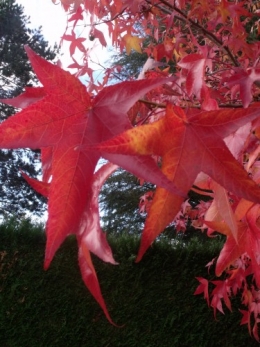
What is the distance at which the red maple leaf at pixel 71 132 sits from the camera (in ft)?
1.61

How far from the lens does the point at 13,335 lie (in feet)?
12.6

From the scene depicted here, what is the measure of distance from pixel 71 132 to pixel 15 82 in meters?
14.2

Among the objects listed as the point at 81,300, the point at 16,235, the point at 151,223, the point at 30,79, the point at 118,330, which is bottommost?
the point at 151,223

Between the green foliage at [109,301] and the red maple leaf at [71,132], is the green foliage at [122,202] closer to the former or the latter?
the green foliage at [109,301]

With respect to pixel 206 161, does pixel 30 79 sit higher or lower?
higher

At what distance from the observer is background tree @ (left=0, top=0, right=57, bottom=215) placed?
13.4 m

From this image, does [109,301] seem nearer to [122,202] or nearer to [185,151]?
[185,151]

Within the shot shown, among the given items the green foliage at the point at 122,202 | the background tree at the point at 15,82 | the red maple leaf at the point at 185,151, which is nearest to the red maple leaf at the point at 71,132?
the red maple leaf at the point at 185,151

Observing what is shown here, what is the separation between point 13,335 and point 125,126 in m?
3.78

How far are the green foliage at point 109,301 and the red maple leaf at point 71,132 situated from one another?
11.8 feet

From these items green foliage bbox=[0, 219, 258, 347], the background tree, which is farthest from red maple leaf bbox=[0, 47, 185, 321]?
the background tree

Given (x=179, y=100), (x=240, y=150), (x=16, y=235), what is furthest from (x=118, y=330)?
(x=240, y=150)

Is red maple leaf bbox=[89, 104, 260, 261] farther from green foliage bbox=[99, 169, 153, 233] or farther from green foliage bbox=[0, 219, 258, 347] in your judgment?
green foliage bbox=[99, 169, 153, 233]

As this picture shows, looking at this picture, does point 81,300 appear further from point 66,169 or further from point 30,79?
point 30,79
